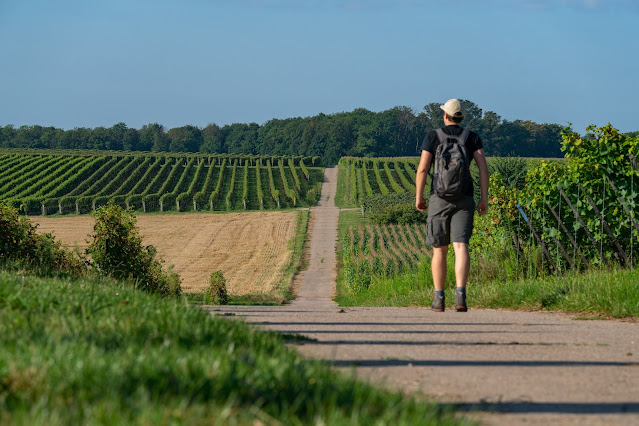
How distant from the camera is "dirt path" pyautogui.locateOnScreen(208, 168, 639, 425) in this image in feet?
11.1

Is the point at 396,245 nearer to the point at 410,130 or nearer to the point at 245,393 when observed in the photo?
the point at 245,393

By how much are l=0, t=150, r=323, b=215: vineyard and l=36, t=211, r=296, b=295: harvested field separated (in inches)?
207

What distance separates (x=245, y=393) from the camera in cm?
262

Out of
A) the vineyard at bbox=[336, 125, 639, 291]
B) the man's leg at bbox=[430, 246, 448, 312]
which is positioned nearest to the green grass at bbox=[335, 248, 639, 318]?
the man's leg at bbox=[430, 246, 448, 312]

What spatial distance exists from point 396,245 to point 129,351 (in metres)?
52.4

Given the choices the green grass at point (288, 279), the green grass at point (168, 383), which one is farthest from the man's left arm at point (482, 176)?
the green grass at point (288, 279)

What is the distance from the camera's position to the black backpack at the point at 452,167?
24.9 feet

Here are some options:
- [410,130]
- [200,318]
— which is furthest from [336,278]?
[410,130]

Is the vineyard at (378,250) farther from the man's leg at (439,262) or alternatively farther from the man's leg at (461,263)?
the man's leg at (461,263)

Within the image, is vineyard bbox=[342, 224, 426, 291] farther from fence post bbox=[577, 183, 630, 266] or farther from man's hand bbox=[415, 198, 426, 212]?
man's hand bbox=[415, 198, 426, 212]

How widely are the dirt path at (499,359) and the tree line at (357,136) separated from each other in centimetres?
13829

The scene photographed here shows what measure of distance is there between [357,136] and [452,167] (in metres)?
160

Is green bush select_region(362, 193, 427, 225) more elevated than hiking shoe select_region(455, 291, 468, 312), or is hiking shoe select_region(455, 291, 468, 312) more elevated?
hiking shoe select_region(455, 291, 468, 312)

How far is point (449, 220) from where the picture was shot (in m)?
7.84
